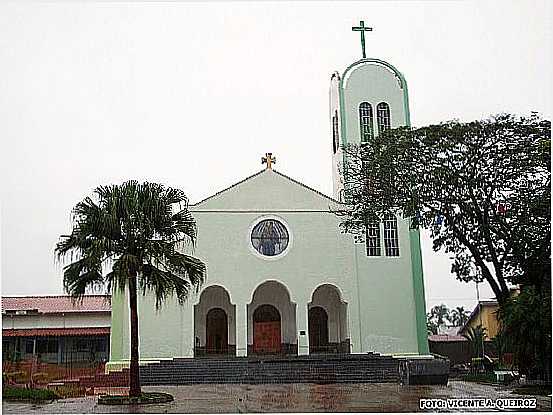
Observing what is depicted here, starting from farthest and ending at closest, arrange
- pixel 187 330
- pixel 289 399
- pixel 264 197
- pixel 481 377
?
pixel 264 197
pixel 187 330
pixel 481 377
pixel 289 399

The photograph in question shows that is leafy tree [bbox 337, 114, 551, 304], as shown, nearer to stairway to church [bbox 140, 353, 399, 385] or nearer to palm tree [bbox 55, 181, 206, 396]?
stairway to church [bbox 140, 353, 399, 385]

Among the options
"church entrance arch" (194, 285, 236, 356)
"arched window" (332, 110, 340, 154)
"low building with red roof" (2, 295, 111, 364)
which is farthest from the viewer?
"arched window" (332, 110, 340, 154)

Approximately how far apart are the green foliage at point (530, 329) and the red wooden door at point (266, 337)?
26.4 ft

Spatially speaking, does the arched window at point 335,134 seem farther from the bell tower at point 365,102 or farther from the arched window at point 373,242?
the arched window at point 373,242

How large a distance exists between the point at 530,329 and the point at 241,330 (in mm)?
8121

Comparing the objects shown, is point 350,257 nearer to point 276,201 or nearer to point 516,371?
point 276,201

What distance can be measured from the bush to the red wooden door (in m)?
7.36

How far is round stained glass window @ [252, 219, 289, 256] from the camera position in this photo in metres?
19.3

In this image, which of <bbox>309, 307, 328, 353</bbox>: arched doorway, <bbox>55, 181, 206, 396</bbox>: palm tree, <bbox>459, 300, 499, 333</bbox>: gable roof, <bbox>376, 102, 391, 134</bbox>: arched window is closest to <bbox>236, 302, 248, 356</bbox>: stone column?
<bbox>309, 307, 328, 353</bbox>: arched doorway

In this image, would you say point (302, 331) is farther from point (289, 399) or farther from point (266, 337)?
point (289, 399)

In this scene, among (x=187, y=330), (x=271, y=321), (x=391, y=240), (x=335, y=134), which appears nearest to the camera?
(x=187, y=330)

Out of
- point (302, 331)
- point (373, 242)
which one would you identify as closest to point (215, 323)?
point (302, 331)

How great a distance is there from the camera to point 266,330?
19891 millimetres

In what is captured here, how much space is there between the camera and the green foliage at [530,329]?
12.0 meters
